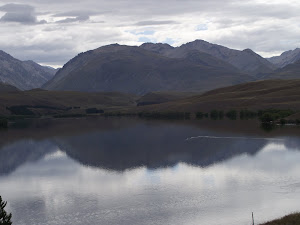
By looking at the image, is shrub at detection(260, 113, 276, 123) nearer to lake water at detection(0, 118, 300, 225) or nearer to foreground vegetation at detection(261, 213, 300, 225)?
lake water at detection(0, 118, 300, 225)

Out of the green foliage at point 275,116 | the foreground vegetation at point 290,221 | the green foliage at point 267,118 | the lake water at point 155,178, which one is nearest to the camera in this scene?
the foreground vegetation at point 290,221

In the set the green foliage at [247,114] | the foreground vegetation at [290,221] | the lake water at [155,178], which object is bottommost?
the lake water at [155,178]

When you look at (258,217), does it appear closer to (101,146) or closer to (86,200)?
(86,200)

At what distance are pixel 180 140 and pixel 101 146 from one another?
21340 millimetres

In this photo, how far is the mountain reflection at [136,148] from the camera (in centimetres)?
9606

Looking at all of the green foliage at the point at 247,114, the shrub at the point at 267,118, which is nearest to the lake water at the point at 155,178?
the shrub at the point at 267,118

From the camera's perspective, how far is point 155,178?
3068 inches

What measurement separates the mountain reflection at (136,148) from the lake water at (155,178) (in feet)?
0.76

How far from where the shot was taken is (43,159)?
348 feet

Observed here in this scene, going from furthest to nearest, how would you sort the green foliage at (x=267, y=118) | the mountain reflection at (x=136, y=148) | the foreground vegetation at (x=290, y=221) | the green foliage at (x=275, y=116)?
the green foliage at (x=267, y=118)
the green foliage at (x=275, y=116)
the mountain reflection at (x=136, y=148)
the foreground vegetation at (x=290, y=221)

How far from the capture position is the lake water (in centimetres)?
5688

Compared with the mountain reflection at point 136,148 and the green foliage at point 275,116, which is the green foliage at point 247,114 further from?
the mountain reflection at point 136,148

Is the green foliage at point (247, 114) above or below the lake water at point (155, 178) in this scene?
above

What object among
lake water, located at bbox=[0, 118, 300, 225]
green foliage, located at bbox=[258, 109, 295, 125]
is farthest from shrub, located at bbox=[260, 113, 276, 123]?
lake water, located at bbox=[0, 118, 300, 225]
